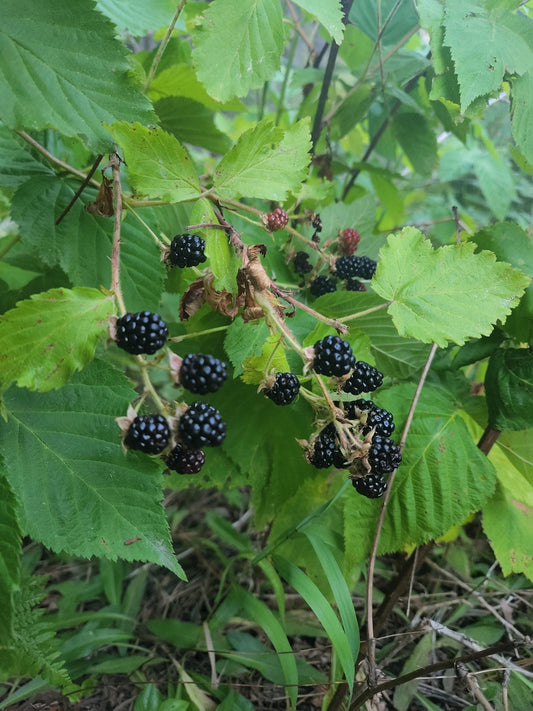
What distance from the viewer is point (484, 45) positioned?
834mm

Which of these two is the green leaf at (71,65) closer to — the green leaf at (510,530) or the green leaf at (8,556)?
the green leaf at (8,556)

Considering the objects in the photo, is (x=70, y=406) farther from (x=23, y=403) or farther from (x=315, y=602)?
(x=315, y=602)

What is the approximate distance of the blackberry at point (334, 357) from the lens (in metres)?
0.59

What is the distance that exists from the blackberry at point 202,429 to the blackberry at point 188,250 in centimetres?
25

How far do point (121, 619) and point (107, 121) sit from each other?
1127 mm

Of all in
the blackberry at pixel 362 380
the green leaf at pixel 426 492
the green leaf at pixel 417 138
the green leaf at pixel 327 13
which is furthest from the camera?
the green leaf at pixel 417 138

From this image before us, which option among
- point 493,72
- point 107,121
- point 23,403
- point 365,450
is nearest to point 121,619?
point 23,403

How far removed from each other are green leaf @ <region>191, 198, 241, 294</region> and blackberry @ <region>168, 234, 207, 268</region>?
2 cm

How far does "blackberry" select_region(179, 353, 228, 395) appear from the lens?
53 centimetres

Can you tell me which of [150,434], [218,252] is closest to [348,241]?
[218,252]

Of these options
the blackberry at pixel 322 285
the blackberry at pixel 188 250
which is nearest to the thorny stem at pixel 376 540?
the blackberry at pixel 322 285

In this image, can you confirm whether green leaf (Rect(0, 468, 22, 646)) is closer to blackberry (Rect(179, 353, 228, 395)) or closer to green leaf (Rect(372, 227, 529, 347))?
blackberry (Rect(179, 353, 228, 395))

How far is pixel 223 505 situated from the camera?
166 cm

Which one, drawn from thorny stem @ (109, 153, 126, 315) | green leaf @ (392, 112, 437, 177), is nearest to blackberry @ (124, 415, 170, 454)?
thorny stem @ (109, 153, 126, 315)
